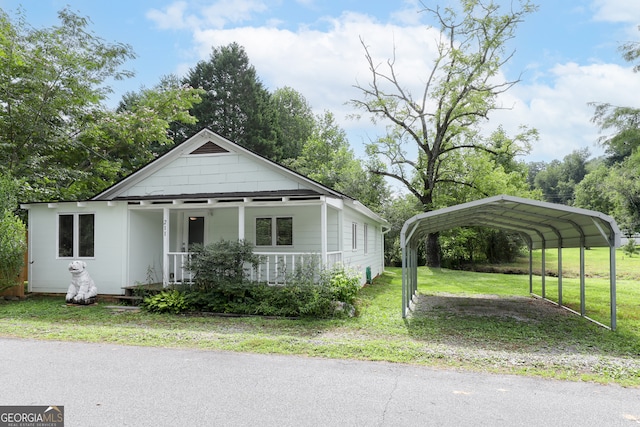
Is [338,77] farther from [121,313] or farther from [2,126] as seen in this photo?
[121,313]

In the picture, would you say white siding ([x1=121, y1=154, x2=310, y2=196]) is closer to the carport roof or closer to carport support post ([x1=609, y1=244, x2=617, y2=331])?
the carport roof

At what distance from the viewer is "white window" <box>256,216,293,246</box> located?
41.9 feet

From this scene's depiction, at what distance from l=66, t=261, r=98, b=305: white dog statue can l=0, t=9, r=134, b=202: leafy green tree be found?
20.2 ft

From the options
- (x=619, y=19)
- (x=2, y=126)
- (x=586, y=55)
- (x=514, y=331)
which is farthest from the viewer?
(x=586, y=55)

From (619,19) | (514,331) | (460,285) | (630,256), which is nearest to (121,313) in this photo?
(514,331)

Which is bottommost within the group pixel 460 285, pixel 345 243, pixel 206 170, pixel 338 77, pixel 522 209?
pixel 460 285

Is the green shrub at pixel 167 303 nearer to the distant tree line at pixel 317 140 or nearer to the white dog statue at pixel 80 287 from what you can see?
the white dog statue at pixel 80 287

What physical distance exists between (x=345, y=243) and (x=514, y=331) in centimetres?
567

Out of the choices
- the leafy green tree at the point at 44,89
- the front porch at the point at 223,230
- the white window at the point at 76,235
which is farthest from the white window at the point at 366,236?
the leafy green tree at the point at 44,89

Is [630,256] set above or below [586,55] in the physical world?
below

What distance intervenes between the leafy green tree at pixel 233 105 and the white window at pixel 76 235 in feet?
75.4

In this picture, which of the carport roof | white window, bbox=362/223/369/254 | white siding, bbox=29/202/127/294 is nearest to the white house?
white siding, bbox=29/202/127/294

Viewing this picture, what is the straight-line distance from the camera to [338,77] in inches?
1113

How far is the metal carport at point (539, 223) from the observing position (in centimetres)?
763
